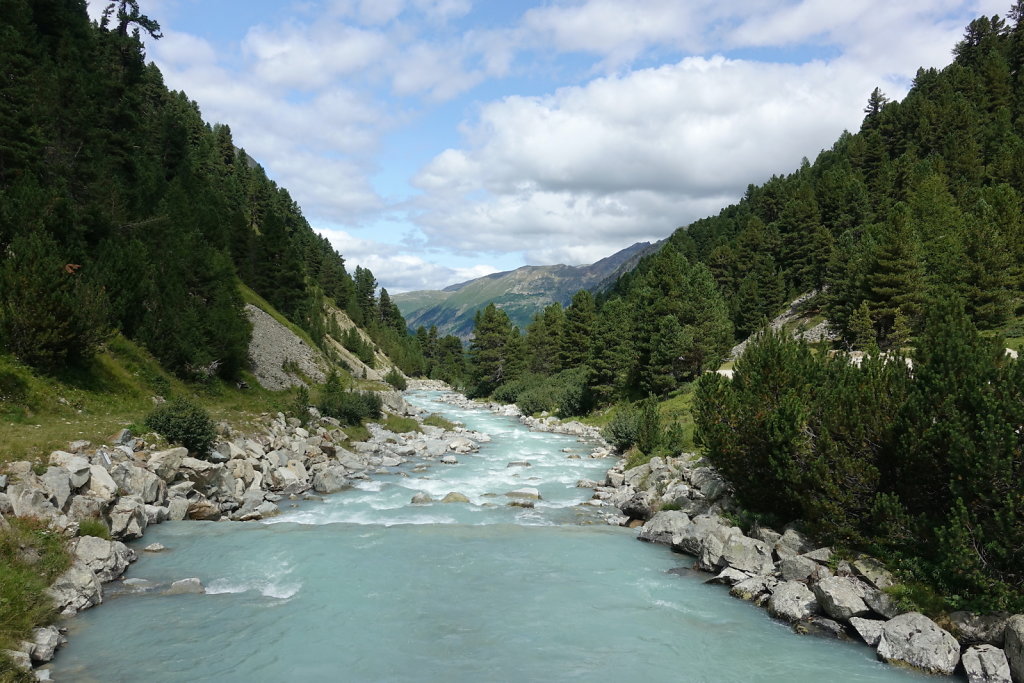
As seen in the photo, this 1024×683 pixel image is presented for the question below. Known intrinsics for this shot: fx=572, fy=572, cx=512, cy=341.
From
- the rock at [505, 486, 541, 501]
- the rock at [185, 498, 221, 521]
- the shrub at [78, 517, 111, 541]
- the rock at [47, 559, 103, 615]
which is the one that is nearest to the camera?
the rock at [47, 559, 103, 615]

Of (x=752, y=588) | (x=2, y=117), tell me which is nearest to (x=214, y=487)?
(x=752, y=588)

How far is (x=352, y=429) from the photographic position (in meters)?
42.6

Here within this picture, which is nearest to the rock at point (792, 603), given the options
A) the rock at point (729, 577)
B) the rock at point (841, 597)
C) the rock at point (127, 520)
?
the rock at point (841, 597)

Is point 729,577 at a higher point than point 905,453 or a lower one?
lower

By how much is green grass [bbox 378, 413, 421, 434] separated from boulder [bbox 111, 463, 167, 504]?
25.6m

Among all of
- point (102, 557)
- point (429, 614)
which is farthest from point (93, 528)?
point (429, 614)

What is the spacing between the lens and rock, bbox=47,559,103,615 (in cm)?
1370

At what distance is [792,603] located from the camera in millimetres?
15672

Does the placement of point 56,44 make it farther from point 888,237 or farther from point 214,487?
point 888,237

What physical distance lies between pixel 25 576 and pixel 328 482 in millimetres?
16430

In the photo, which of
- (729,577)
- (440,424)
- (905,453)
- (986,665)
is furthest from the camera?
(440,424)

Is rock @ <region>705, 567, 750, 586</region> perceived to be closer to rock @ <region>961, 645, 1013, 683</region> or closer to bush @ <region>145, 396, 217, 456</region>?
rock @ <region>961, 645, 1013, 683</region>

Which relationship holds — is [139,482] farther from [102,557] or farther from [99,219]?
[99,219]

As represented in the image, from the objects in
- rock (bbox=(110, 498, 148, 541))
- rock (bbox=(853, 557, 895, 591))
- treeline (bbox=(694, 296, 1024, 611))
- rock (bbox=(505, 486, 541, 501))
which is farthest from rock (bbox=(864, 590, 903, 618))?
rock (bbox=(110, 498, 148, 541))
